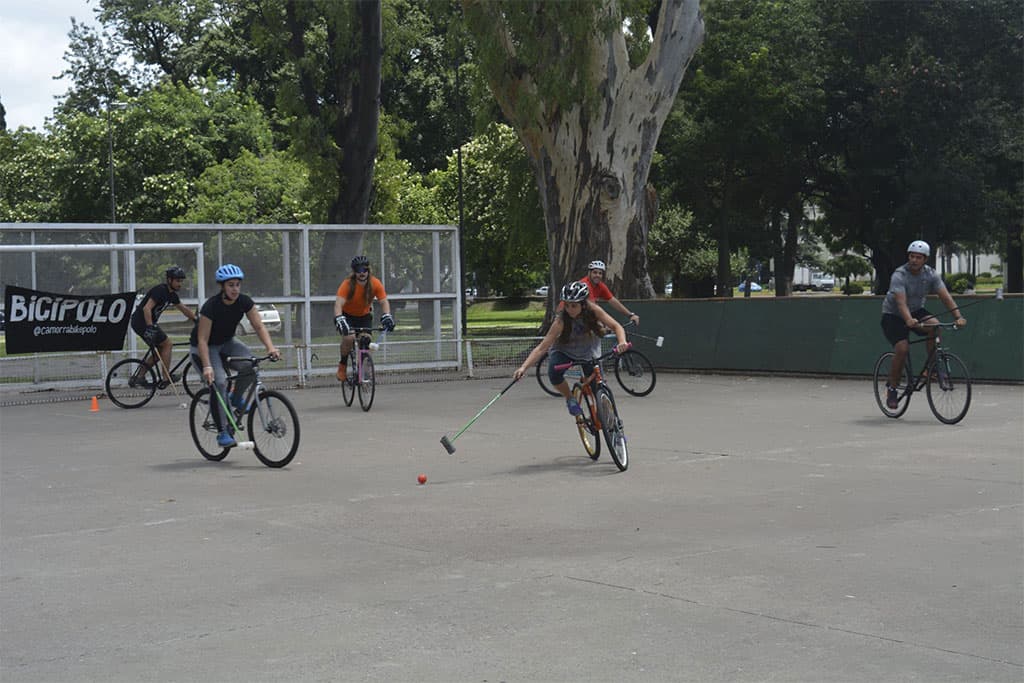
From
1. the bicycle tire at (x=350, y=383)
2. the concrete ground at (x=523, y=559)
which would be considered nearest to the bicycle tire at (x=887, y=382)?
the concrete ground at (x=523, y=559)

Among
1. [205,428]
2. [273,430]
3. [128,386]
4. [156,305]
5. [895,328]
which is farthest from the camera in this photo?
[128,386]

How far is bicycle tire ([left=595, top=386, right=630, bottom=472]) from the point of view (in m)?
11.4

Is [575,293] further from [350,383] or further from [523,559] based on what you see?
[350,383]

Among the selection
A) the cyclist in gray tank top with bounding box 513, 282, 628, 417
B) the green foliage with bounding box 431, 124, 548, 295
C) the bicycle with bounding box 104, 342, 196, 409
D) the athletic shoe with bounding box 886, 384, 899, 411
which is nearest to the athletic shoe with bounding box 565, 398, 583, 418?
the cyclist in gray tank top with bounding box 513, 282, 628, 417

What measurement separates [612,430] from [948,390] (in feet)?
16.6

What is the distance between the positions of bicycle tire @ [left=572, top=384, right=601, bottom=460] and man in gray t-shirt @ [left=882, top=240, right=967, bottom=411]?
4.42 m

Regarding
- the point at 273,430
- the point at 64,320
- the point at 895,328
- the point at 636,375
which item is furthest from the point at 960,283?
the point at 273,430

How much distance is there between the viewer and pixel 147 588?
7168 millimetres

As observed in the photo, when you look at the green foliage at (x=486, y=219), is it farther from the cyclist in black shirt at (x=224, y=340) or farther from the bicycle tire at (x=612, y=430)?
the bicycle tire at (x=612, y=430)

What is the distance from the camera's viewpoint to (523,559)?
7715 mm

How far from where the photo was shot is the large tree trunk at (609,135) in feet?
84.6

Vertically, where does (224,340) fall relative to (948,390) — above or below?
above

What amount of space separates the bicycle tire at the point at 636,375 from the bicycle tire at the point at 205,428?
7.59 meters

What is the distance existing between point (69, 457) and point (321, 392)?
8.07m
